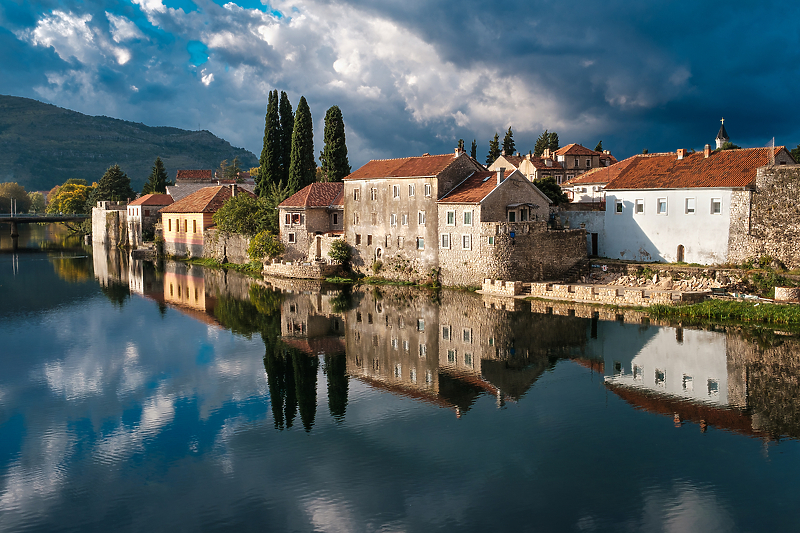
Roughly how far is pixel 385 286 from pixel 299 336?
1351cm

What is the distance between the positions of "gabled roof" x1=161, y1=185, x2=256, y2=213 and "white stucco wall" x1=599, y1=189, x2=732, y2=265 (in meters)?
34.2

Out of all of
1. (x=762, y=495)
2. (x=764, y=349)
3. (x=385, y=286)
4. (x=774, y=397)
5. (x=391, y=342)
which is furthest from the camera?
(x=385, y=286)

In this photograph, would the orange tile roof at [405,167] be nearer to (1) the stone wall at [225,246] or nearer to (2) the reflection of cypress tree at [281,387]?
(1) the stone wall at [225,246]

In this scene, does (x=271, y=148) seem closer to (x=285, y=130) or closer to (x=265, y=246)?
(x=285, y=130)

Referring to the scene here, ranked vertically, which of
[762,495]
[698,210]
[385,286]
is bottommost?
[762,495]

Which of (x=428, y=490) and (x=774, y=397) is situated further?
(x=774, y=397)

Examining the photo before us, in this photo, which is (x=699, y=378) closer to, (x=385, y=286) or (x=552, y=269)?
(x=552, y=269)

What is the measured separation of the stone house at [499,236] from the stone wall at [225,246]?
2162 cm

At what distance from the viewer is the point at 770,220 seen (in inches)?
1334

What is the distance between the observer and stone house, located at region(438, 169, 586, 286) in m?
37.0

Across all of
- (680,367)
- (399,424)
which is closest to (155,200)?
(399,424)

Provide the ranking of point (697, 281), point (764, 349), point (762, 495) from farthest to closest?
point (697, 281), point (764, 349), point (762, 495)

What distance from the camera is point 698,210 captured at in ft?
118

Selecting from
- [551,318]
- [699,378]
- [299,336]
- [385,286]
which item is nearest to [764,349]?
[699,378]
